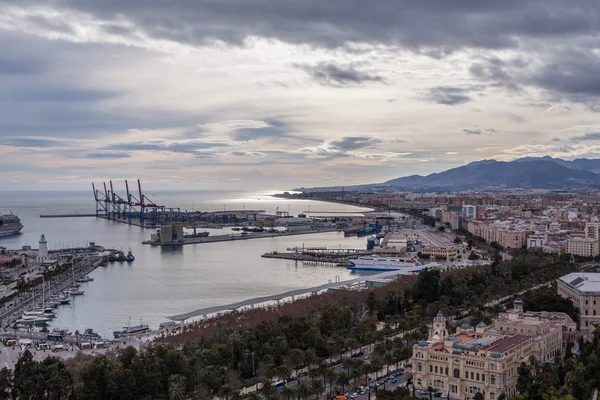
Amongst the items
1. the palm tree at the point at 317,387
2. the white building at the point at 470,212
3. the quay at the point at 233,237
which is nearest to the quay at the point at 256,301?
the palm tree at the point at 317,387

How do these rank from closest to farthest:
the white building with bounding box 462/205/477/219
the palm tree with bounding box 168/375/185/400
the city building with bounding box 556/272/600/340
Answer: the palm tree with bounding box 168/375/185/400, the city building with bounding box 556/272/600/340, the white building with bounding box 462/205/477/219

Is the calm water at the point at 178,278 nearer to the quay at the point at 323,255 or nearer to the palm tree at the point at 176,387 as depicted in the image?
the quay at the point at 323,255

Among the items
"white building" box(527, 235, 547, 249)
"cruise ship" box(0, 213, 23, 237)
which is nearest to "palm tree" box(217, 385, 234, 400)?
"white building" box(527, 235, 547, 249)

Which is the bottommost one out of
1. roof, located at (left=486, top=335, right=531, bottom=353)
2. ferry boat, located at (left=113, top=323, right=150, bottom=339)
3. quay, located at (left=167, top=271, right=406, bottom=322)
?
ferry boat, located at (left=113, top=323, right=150, bottom=339)

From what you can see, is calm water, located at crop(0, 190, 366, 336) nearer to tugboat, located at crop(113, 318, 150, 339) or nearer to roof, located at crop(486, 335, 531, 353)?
tugboat, located at crop(113, 318, 150, 339)

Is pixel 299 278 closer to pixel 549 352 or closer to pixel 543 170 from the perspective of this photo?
pixel 549 352

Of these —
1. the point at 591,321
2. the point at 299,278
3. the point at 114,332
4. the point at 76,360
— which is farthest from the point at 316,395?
the point at 299,278
